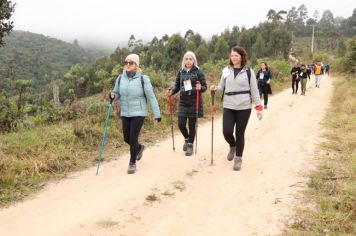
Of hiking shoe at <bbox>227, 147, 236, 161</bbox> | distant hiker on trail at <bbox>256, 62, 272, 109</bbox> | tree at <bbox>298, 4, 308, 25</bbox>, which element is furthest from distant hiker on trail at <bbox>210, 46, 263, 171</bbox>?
tree at <bbox>298, 4, 308, 25</bbox>

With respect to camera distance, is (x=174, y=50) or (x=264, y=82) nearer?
(x=264, y=82)

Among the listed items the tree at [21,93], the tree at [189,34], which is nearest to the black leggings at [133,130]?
the tree at [21,93]

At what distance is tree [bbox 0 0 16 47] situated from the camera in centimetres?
788

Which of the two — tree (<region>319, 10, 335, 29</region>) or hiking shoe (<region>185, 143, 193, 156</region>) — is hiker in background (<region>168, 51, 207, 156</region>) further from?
tree (<region>319, 10, 335, 29</region>)

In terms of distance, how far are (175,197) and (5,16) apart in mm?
5988

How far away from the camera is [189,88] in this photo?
691 cm

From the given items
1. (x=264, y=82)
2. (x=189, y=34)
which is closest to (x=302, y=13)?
(x=189, y=34)

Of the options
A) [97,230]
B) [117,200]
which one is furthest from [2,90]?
[97,230]

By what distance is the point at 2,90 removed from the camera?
7809 mm

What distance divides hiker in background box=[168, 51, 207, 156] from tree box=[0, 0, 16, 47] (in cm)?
417

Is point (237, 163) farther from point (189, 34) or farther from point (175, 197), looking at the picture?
point (189, 34)

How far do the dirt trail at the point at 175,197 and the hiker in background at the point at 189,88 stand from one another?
1.89ft

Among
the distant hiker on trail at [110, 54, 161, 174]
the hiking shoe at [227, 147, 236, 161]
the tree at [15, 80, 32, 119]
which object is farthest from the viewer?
the tree at [15, 80, 32, 119]

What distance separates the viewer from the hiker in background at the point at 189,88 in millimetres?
6857
